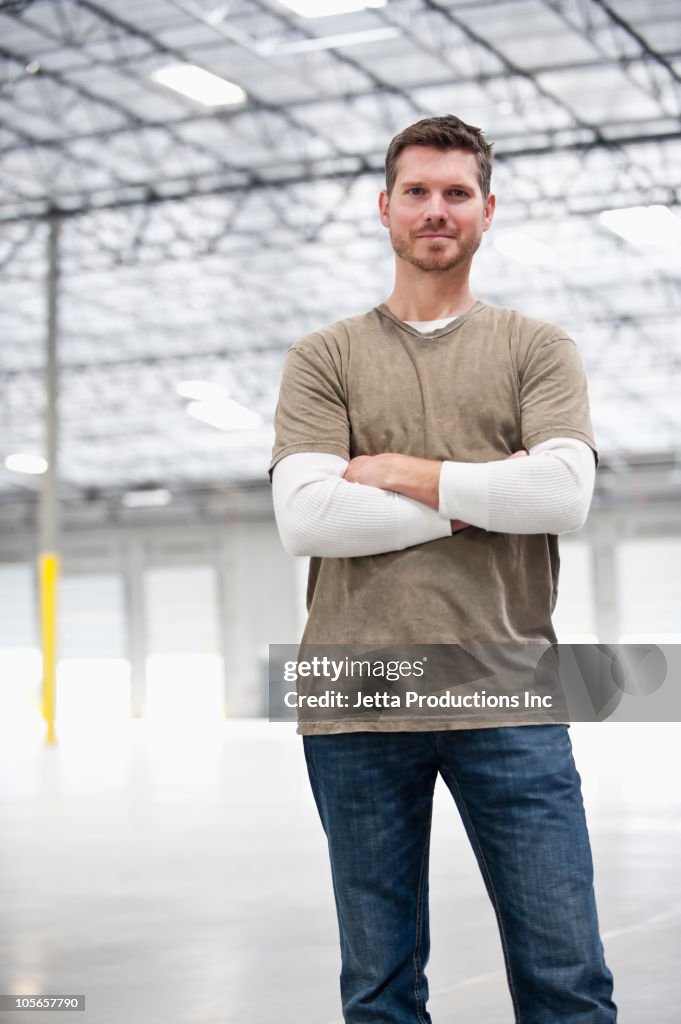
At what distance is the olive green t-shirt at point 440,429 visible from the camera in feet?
7.04

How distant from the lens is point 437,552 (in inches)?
85.1

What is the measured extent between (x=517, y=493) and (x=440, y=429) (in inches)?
6.9

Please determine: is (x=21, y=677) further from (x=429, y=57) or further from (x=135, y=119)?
(x=429, y=57)

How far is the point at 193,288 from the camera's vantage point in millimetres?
20953

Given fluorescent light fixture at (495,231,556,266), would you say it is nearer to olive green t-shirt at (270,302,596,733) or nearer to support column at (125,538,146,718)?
support column at (125,538,146,718)

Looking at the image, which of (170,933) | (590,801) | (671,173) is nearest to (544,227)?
(671,173)

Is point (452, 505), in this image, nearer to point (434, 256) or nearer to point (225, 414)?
point (434, 256)

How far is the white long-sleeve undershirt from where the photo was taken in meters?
2.12

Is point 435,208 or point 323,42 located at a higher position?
point 323,42

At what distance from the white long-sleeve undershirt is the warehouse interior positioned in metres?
2.06

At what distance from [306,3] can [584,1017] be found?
443 inches

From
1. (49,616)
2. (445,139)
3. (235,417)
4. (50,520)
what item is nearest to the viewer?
(445,139)

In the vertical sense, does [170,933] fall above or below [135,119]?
below

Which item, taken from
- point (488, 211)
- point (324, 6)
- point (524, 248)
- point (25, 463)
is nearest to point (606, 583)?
point (524, 248)
